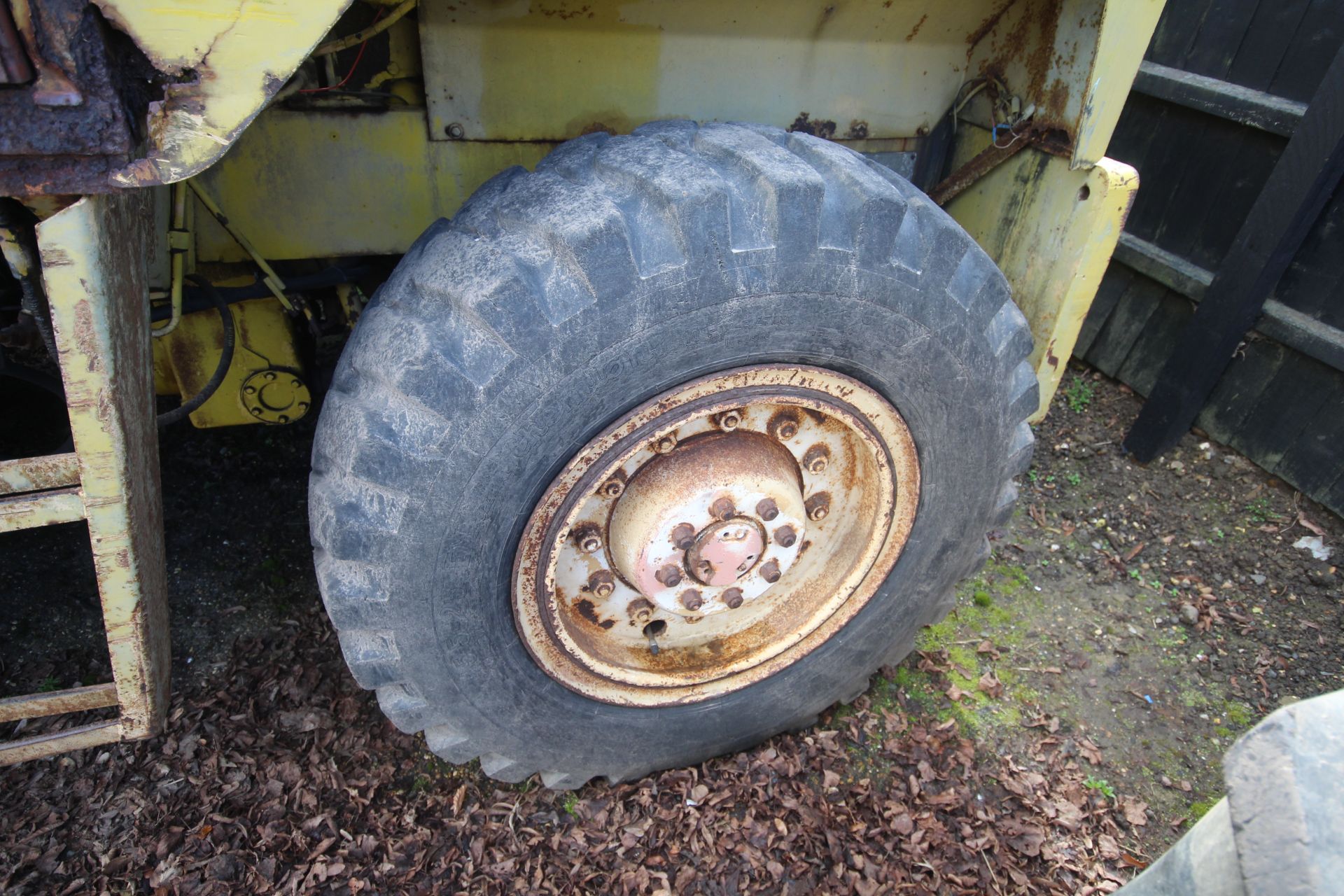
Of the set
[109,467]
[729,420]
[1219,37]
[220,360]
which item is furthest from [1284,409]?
[109,467]

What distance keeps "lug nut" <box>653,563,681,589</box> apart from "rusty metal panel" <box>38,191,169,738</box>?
102cm

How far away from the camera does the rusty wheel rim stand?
1648mm

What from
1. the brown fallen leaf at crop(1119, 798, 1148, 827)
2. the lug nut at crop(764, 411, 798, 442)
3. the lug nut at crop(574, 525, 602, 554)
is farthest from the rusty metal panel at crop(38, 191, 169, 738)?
the brown fallen leaf at crop(1119, 798, 1148, 827)

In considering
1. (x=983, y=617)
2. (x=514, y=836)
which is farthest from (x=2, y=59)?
(x=983, y=617)

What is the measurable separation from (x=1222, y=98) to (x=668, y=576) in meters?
3.18

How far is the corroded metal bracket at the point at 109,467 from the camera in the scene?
1.23 meters

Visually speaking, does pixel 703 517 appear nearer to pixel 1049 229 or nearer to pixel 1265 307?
pixel 1049 229

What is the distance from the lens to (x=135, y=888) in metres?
1.96

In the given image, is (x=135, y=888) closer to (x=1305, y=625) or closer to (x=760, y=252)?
(x=760, y=252)

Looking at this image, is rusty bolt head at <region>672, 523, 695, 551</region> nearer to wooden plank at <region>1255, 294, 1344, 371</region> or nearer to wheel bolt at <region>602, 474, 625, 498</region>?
wheel bolt at <region>602, 474, 625, 498</region>

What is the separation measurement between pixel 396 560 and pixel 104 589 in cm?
53

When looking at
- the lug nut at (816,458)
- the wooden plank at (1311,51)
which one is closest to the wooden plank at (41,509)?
the lug nut at (816,458)

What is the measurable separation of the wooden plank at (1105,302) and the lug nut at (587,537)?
9.59ft

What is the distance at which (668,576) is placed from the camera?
1857mm
